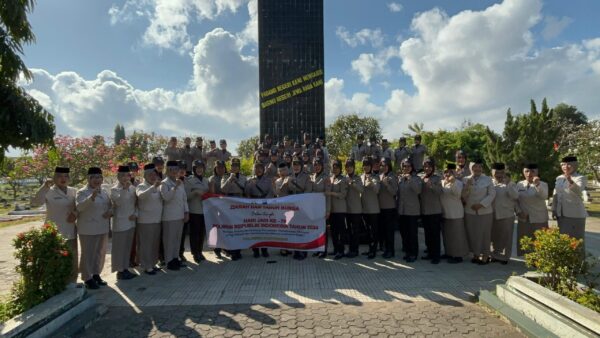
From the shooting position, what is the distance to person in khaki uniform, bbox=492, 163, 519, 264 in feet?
21.0

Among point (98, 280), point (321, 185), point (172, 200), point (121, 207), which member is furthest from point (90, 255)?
point (321, 185)

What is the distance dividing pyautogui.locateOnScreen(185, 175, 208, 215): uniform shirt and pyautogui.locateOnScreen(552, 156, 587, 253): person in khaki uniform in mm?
6201

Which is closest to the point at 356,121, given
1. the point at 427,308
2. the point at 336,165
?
the point at 336,165

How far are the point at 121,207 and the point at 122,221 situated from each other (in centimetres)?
23

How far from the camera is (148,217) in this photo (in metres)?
6.11

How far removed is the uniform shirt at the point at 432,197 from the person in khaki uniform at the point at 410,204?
3.7 inches

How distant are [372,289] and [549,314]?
2.16 meters

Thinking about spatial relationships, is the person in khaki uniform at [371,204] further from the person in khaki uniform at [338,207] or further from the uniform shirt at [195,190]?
the uniform shirt at [195,190]

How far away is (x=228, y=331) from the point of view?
402 centimetres

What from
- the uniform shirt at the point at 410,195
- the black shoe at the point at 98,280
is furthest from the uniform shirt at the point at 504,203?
the black shoe at the point at 98,280

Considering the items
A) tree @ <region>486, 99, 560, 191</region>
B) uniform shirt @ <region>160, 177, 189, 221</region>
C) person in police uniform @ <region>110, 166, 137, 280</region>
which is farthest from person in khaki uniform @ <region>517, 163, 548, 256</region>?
tree @ <region>486, 99, 560, 191</region>

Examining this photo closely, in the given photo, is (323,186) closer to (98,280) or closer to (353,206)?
(353,206)

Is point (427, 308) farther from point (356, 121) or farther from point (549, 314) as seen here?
point (356, 121)

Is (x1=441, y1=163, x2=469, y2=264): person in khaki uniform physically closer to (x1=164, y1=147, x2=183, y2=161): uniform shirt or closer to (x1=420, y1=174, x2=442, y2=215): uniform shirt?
(x1=420, y1=174, x2=442, y2=215): uniform shirt
